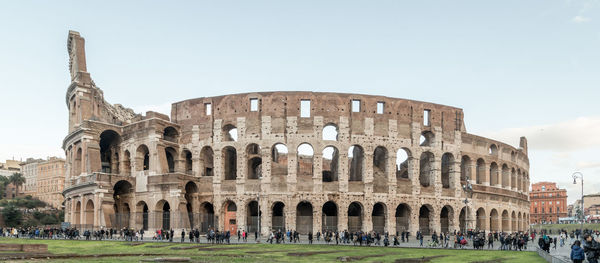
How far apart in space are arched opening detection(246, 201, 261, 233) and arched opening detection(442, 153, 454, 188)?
1762 cm

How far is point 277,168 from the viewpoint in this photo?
52844mm

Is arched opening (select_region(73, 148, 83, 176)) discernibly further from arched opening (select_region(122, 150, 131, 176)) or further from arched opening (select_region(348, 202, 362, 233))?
arched opening (select_region(348, 202, 362, 233))

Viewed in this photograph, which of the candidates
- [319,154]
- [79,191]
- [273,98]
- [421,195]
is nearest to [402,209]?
[421,195]

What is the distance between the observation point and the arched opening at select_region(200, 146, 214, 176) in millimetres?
51344

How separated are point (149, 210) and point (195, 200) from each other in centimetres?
387

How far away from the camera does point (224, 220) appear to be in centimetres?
4897

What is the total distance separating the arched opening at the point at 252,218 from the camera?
4803 cm

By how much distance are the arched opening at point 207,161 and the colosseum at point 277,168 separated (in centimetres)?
12

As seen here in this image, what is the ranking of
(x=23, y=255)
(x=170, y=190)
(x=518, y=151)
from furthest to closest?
(x=518, y=151), (x=170, y=190), (x=23, y=255)

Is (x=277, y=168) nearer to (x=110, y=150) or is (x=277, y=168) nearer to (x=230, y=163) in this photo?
(x=230, y=163)

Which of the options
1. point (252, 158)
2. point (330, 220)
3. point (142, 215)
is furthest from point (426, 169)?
point (142, 215)

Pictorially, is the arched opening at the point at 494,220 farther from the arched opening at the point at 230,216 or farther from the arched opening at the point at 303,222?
the arched opening at the point at 230,216

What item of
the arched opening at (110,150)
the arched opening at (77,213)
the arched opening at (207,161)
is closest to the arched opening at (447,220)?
the arched opening at (207,161)

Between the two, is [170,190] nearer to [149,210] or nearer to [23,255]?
[149,210]
